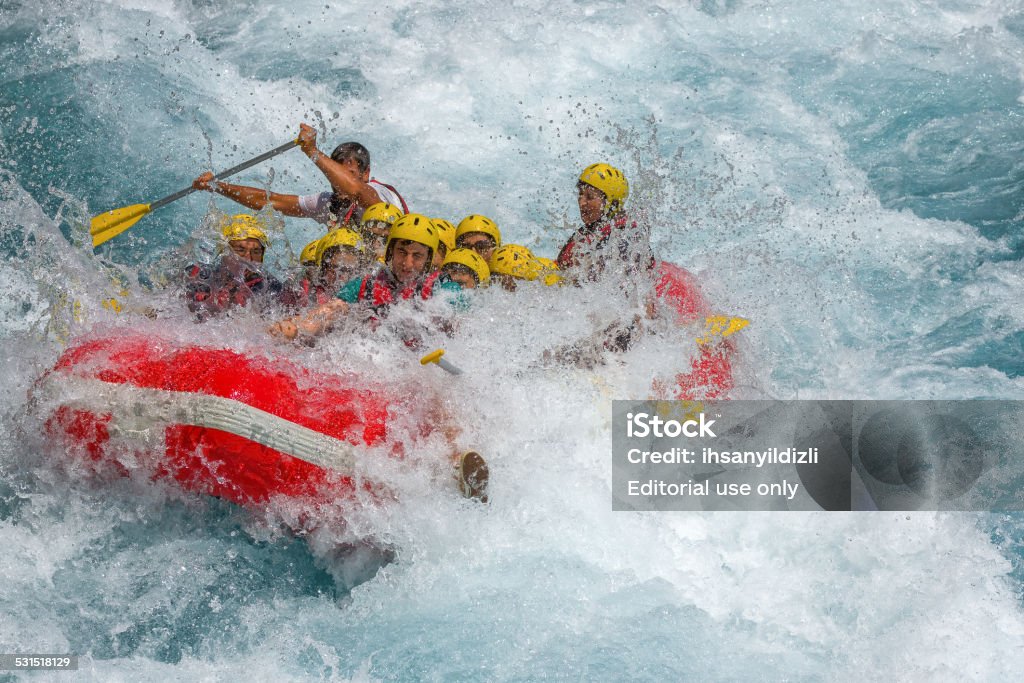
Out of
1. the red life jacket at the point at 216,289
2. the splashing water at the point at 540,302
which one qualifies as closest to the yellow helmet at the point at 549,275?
the splashing water at the point at 540,302

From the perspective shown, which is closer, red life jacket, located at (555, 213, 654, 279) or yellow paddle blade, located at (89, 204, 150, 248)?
red life jacket, located at (555, 213, 654, 279)

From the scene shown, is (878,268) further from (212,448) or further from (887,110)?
(212,448)

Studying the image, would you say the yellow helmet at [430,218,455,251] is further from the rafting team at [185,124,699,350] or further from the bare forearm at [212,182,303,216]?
the bare forearm at [212,182,303,216]

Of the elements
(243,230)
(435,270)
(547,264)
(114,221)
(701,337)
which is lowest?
(701,337)

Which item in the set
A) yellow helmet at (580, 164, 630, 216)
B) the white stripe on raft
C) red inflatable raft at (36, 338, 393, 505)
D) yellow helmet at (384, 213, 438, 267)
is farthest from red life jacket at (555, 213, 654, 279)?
the white stripe on raft

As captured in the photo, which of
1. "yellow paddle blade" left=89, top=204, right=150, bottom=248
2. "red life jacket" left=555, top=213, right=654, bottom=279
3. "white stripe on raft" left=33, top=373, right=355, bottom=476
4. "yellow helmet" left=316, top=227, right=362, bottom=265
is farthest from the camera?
"yellow paddle blade" left=89, top=204, right=150, bottom=248

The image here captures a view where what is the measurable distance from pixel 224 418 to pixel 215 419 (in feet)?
0.11

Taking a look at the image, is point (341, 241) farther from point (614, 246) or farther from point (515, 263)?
point (614, 246)

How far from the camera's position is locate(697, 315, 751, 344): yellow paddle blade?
5.11 metres

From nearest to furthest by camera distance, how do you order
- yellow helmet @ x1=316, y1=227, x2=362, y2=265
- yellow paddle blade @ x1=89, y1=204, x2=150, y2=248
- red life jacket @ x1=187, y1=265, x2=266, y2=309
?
red life jacket @ x1=187, y1=265, x2=266, y2=309
yellow helmet @ x1=316, y1=227, x2=362, y2=265
yellow paddle blade @ x1=89, y1=204, x2=150, y2=248

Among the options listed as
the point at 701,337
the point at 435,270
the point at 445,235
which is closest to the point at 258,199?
the point at 445,235

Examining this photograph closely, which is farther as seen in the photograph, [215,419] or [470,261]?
[470,261]

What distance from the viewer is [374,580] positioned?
4.24 meters

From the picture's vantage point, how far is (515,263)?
17.0 ft
